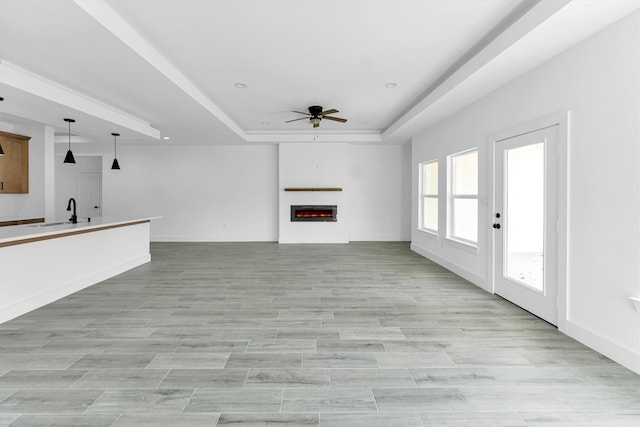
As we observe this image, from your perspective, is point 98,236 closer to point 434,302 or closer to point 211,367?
point 211,367

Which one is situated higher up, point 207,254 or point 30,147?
point 30,147

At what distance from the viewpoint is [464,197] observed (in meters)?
4.91

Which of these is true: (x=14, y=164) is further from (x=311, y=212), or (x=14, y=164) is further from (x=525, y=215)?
(x=525, y=215)

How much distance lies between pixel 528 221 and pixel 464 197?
1536mm

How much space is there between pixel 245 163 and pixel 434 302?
649cm

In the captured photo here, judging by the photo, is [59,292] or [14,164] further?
[14,164]

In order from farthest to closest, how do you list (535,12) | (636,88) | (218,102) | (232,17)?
(218,102)
(232,17)
(535,12)
(636,88)

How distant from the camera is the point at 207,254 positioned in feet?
22.1

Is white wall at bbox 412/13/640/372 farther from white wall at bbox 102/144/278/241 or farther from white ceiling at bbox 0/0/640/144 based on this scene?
white wall at bbox 102/144/278/241

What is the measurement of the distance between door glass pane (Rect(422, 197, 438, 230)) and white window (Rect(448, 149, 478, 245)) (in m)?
0.93

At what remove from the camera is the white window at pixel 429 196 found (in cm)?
638

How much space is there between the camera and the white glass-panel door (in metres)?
3.01

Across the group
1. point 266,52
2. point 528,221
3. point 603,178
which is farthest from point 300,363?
point 266,52

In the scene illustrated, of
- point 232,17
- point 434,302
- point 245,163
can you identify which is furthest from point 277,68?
point 245,163
